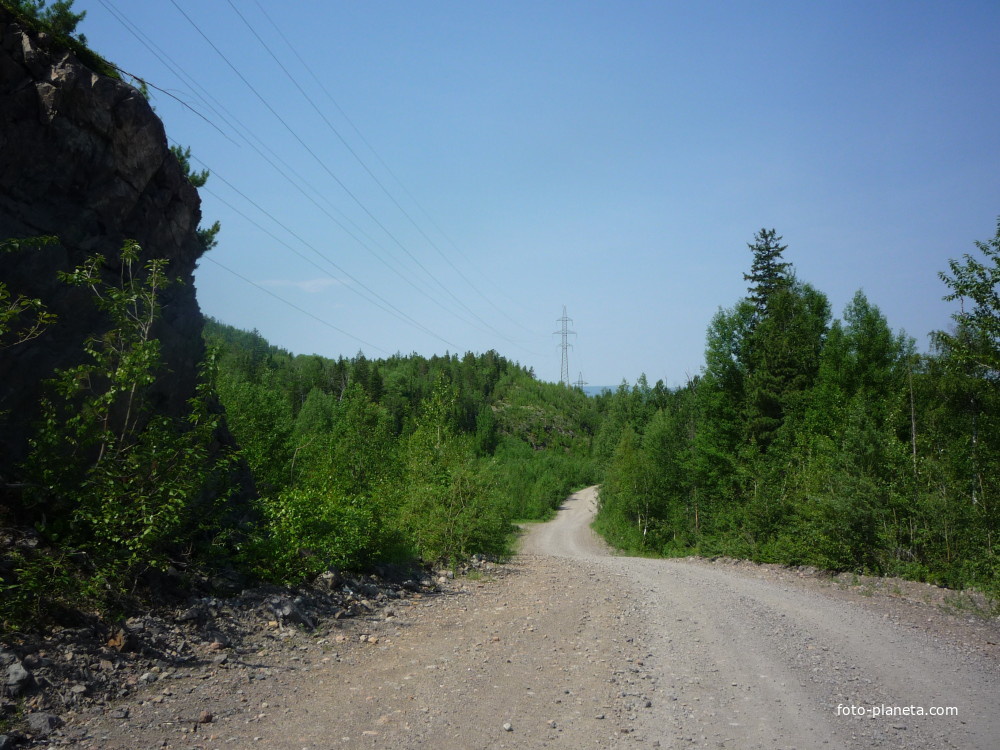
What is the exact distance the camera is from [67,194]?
10.1 m

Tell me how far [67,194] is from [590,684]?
11.8 m

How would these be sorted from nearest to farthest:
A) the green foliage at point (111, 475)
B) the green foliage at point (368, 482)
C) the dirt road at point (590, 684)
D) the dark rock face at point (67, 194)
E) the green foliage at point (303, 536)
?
1. the dirt road at point (590, 684)
2. the green foliage at point (111, 475)
3. the dark rock face at point (67, 194)
4. the green foliage at point (303, 536)
5. the green foliage at point (368, 482)

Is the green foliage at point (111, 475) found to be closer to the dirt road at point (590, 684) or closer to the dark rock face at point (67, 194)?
the dark rock face at point (67, 194)

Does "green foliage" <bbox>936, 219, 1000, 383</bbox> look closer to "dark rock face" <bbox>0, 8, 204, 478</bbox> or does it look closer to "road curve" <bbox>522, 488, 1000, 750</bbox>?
"road curve" <bbox>522, 488, 1000, 750</bbox>

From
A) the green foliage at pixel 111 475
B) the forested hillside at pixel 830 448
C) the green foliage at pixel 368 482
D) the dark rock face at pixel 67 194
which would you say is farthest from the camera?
the forested hillside at pixel 830 448

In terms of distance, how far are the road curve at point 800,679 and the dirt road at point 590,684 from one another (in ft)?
0.11

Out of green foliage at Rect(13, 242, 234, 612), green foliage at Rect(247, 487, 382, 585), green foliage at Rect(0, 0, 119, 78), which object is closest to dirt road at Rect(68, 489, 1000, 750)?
green foliage at Rect(247, 487, 382, 585)

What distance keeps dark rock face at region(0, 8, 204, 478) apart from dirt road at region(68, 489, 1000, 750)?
525 cm

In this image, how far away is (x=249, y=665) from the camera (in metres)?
7.50

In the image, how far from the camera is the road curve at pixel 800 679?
246 inches

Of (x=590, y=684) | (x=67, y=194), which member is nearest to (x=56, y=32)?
(x=67, y=194)

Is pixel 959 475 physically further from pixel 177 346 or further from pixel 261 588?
pixel 177 346

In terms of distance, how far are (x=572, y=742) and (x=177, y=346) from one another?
430 inches

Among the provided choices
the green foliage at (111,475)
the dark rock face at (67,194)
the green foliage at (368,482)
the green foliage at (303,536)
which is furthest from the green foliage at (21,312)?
the green foliage at (303,536)
